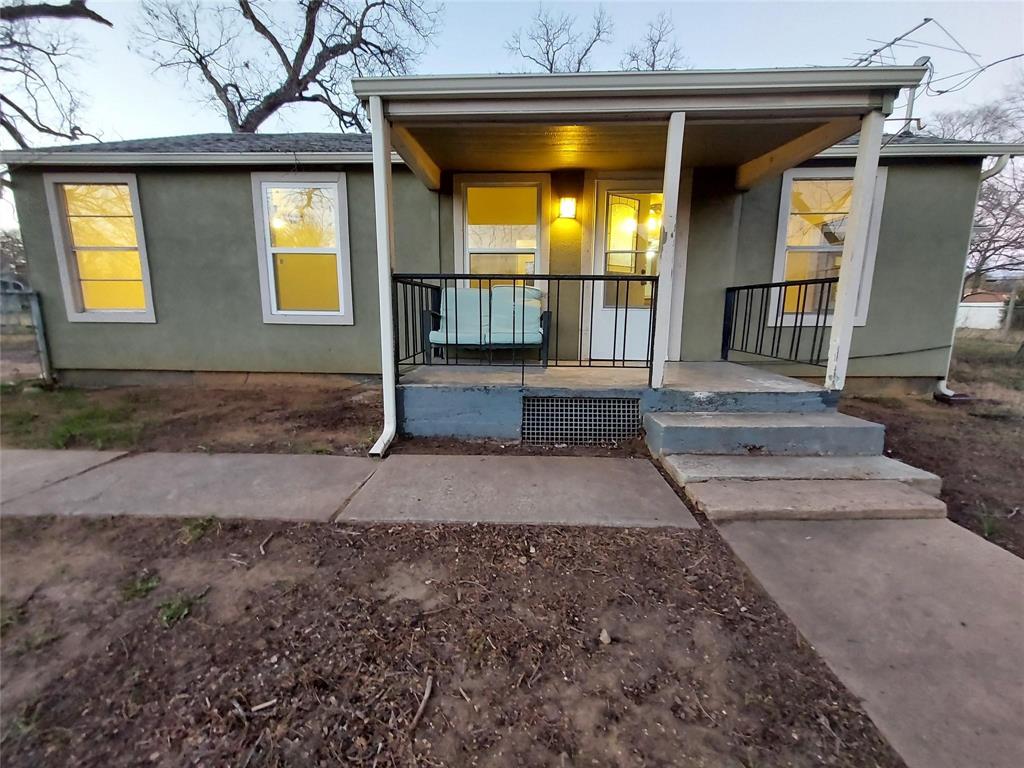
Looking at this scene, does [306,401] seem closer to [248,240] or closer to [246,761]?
[248,240]

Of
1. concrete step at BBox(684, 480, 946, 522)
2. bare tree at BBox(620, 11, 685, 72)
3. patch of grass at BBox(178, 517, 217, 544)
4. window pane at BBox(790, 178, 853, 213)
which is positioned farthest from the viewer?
bare tree at BBox(620, 11, 685, 72)

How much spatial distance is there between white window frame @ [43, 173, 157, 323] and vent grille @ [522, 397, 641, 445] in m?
4.50

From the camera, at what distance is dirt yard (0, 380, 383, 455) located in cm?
303

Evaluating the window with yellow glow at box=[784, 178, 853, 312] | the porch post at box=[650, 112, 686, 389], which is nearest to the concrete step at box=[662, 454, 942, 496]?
the porch post at box=[650, 112, 686, 389]

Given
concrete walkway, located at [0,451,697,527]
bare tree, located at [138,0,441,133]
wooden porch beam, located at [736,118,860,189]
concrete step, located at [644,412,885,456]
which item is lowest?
concrete walkway, located at [0,451,697,527]

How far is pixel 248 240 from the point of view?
4.62 meters

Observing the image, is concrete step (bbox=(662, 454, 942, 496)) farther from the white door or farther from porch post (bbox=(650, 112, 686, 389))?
the white door

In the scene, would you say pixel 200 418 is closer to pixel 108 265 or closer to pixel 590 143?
pixel 108 265

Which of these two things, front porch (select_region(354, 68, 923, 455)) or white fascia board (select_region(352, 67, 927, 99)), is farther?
front porch (select_region(354, 68, 923, 455))

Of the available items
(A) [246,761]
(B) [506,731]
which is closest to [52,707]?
(A) [246,761]

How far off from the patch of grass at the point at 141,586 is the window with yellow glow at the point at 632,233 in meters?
3.94

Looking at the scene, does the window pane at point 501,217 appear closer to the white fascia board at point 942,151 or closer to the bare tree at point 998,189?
the white fascia board at point 942,151

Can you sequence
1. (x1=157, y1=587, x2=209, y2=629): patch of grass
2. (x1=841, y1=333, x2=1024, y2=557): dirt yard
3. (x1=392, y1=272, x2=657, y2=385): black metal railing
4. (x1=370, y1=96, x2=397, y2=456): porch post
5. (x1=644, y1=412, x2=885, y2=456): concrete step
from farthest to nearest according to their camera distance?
1. (x1=392, y1=272, x2=657, y2=385): black metal railing
2. (x1=370, y1=96, x2=397, y2=456): porch post
3. (x1=644, y1=412, x2=885, y2=456): concrete step
4. (x1=841, y1=333, x2=1024, y2=557): dirt yard
5. (x1=157, y1=587, x2=209, y2=629): patch of grass

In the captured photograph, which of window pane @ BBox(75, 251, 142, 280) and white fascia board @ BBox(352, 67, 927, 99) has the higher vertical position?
white fascia board @ BBox(352, 67, 927, 99)
